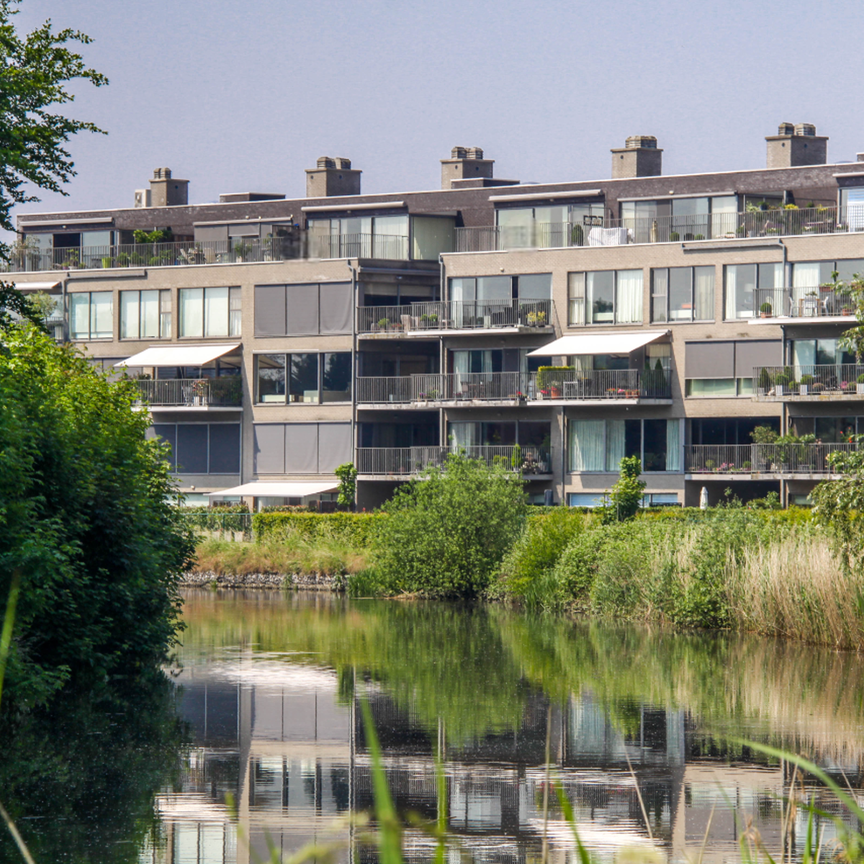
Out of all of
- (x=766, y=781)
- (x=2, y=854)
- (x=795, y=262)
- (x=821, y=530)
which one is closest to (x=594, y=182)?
(x=795, y=262)

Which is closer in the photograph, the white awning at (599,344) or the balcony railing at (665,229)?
the white awning at (599,344)

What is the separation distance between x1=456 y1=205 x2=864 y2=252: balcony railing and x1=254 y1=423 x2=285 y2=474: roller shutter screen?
10857 millimetres

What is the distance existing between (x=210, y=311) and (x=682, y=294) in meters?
20.4

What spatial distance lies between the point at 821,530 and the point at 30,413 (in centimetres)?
1522

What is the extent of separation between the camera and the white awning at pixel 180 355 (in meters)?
60.4

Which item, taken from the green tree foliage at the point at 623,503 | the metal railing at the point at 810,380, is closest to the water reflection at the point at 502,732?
the green tree foliage at the point at 623,503

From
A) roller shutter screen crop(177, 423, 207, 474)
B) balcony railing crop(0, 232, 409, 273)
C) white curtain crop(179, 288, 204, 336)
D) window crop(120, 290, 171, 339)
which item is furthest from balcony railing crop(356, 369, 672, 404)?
window crop(120, 290, 171, 339)

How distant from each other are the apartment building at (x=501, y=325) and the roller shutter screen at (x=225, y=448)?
96 mm

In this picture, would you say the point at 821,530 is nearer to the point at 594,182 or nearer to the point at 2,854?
the point at 2,854

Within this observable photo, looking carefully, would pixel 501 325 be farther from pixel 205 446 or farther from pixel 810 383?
pixel 205 446

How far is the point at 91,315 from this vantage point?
6450cm

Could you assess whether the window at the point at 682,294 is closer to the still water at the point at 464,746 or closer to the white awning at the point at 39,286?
the white awning at the point at 39,286

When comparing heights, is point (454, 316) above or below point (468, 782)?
above

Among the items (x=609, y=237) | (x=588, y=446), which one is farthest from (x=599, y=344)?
(x=609, y=237)
